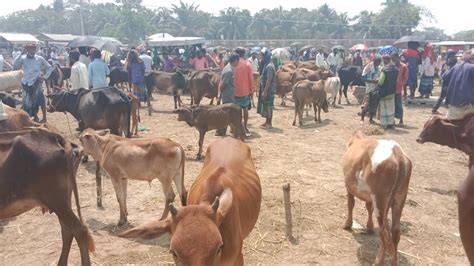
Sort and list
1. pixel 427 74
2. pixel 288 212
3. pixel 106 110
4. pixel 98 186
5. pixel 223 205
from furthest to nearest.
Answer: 1. pixel 427 74
2. pixel 106 110
3. pixel 98 186
4. pixel 288 212
5. pixel 223 205

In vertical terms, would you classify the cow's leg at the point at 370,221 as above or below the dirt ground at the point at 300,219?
above

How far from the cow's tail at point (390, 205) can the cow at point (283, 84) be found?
1161 cm

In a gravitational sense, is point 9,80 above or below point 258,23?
below

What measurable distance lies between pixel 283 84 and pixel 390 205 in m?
11.8

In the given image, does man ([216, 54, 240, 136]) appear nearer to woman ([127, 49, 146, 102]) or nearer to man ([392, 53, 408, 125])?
woman ([127, 49, 146, 102])

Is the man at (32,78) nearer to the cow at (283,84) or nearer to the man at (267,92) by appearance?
the man at (267,92)

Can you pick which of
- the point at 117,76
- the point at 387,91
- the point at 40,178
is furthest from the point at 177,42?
the point at 40,178

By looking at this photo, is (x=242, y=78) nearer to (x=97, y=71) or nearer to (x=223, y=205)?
(x=97, y=71)

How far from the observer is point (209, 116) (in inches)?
382

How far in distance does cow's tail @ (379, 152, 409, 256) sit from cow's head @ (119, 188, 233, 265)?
2.59 metres

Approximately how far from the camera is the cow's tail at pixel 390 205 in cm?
465

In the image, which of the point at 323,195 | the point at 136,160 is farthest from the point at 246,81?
the point at 136,160

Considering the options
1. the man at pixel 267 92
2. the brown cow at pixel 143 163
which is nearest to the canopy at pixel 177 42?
the man at pixel 267 92

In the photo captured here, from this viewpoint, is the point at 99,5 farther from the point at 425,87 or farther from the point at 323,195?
the point at 323,195
